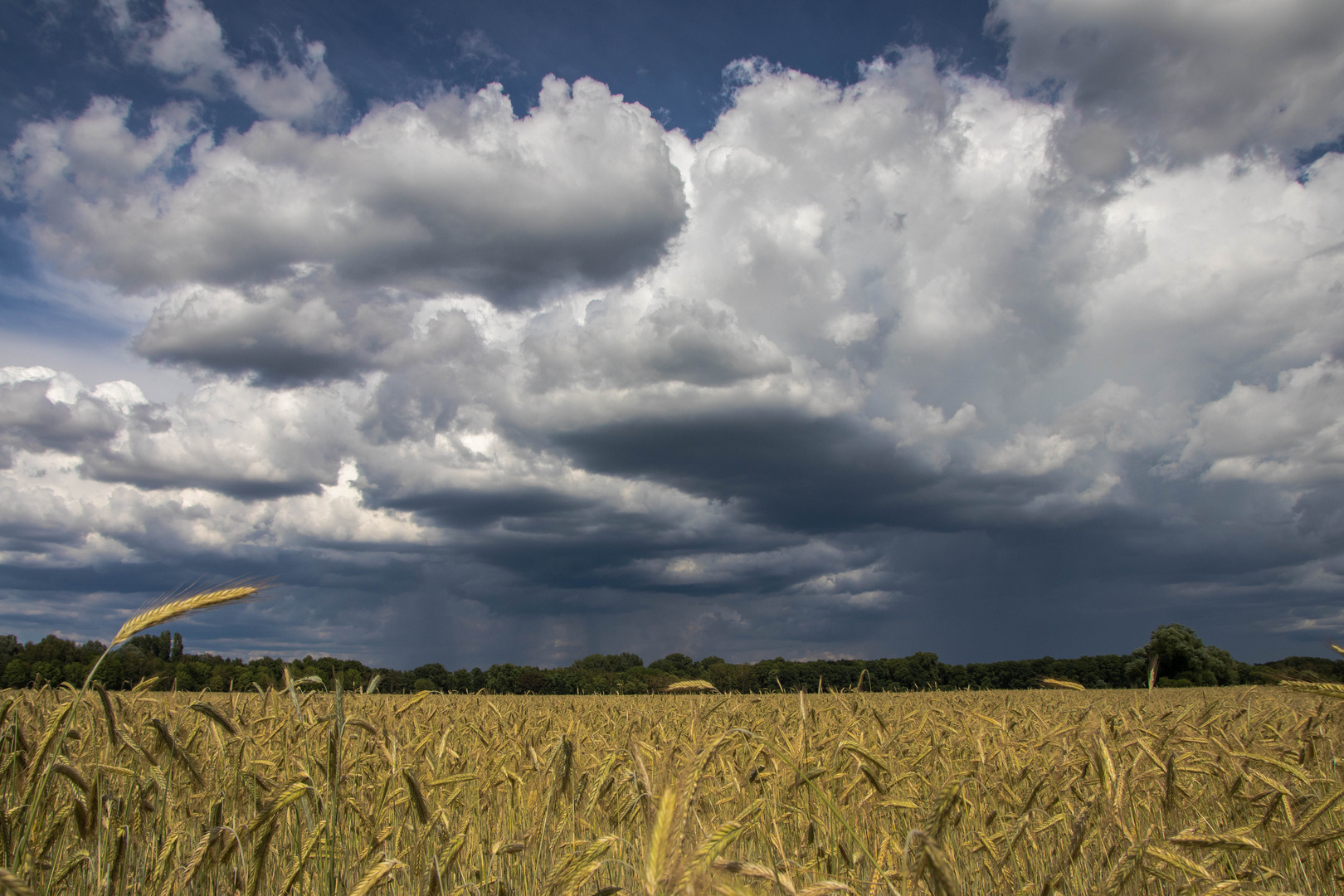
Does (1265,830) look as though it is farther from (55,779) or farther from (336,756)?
(55,779)

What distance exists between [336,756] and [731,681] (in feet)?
107

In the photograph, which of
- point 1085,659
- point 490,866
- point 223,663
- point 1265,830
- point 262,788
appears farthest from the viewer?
point 1085,659

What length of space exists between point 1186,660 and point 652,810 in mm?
53793

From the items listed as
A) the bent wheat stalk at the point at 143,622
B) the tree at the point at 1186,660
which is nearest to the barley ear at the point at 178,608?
the bent wheat stalk at the point at 143,622

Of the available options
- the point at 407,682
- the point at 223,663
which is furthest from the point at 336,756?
the point at 407,682

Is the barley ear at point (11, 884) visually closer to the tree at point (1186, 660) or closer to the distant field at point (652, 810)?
the distant field at point (652, 810)

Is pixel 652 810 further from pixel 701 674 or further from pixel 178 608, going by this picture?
pixel 701 674

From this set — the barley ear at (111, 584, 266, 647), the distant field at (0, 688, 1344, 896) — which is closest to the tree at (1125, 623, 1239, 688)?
the distant field at (0, 688, 1344, 896)

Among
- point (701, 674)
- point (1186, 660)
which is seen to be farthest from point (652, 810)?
point (1186, 660)

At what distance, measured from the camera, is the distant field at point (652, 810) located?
9.70 feet

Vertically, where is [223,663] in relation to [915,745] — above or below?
below

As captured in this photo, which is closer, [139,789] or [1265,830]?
[139,789]

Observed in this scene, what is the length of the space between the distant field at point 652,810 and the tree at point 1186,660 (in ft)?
151

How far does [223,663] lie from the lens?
2509 cm
